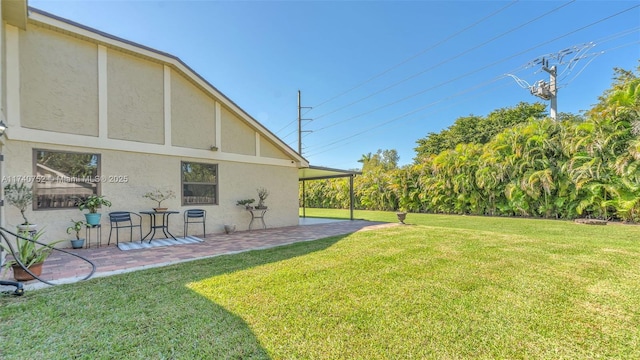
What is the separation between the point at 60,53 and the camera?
661 cm

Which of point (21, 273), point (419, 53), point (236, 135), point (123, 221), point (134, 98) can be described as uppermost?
point (419, 53)

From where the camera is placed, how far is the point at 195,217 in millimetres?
8336

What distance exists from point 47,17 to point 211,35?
5.92 meters

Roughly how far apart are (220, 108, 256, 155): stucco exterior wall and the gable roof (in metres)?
0.24

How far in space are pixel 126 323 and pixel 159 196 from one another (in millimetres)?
5798

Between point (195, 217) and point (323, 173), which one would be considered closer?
point (195, 217)

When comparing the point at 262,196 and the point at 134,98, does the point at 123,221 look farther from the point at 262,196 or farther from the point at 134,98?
the point at 262,196

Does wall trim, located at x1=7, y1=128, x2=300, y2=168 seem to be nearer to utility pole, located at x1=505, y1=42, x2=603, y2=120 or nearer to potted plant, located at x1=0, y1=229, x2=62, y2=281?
potted plant, located at x1=0, y1=229, x2=62, y2=281

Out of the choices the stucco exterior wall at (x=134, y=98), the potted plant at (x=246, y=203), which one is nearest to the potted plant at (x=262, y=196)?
the potted plant at (x=246, y=203)

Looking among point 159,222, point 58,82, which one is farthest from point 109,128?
point 159,222

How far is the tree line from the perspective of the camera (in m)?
9.07

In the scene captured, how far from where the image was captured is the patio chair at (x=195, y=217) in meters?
8.12

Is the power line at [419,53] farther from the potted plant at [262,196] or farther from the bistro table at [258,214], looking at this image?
the bistro table at [258,214]

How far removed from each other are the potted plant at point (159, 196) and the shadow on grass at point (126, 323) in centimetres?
388
